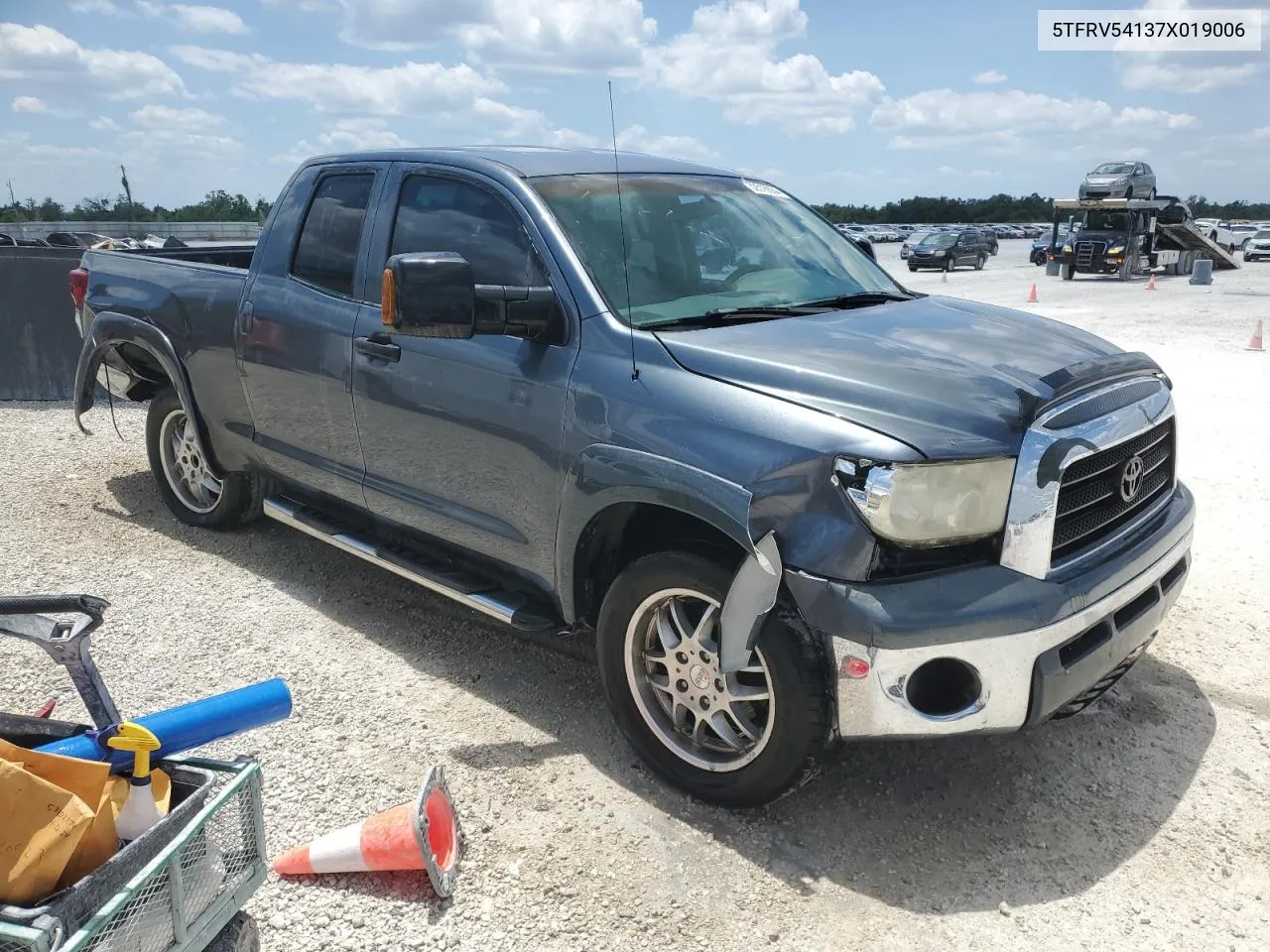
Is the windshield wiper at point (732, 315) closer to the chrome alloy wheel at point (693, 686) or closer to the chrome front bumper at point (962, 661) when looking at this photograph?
the chrome alloy wheel at point (693, 686)

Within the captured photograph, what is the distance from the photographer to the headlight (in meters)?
2.71

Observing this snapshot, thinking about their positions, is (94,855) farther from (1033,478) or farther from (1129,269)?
(1129,269)

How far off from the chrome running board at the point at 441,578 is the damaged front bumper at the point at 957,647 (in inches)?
48.2

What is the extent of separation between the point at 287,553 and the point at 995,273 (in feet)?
111

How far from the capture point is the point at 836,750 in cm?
300

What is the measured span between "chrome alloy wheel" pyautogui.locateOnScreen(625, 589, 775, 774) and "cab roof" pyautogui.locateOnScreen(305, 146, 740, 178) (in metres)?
1.75

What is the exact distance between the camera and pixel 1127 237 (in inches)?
1225

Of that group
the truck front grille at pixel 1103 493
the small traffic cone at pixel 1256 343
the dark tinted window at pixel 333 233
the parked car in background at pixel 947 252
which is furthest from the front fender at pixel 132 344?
the parked car in background at pixel 947 252

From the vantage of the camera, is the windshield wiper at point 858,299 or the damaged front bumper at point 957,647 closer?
the damaged front bumper at point 957,647

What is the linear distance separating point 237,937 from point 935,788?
87.2 inches

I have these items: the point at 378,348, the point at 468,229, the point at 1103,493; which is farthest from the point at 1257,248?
the point at 378,348

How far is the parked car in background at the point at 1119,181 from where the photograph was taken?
31.3 m

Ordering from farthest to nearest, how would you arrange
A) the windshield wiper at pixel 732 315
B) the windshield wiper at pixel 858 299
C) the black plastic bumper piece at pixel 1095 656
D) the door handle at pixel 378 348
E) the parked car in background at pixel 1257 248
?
the parked car in background at pixel 1257 248 < the door handle at pixel 378 348 < the windshield wiper at pixel 858 299 < the windshield wiper at pixel 732 315 < the black plastic bumper piece at pixel 1095 656

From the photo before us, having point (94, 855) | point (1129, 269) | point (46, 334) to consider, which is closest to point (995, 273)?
point (1129, 269)
